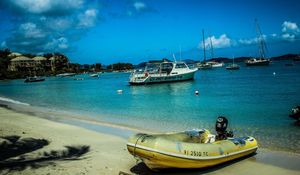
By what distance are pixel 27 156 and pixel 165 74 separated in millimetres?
54172

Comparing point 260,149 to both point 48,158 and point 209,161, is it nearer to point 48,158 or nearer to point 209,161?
point 209,161

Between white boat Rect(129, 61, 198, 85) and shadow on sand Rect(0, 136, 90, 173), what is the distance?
164 ft

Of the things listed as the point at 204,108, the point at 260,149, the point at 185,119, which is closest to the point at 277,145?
the point at 260,149

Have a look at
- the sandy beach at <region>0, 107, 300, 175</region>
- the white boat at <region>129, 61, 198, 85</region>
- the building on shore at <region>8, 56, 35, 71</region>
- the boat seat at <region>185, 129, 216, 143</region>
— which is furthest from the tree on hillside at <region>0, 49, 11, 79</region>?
the boat seat at <region>185, 129, 216, 143</region>

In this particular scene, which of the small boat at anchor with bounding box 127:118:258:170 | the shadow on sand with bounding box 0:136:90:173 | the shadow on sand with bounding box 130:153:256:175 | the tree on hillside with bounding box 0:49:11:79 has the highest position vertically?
the tree on hillside with bounding box 0:49:11:79

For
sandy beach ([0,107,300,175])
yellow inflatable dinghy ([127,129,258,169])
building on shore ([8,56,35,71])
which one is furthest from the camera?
building on shore ([8,56,35,71])

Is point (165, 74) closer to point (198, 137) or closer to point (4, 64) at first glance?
point (198, 137)

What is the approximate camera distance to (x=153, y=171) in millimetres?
9633

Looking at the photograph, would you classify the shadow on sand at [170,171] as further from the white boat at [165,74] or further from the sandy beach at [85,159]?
the white boat at [165,74]

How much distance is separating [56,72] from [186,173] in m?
161

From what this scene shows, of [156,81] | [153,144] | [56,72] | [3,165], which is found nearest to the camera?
[153,144]

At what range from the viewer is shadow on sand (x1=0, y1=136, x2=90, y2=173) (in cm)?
969

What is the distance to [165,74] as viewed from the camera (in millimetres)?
64312

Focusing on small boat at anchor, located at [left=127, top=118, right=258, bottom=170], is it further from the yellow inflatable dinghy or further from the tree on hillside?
the tree on hillside
